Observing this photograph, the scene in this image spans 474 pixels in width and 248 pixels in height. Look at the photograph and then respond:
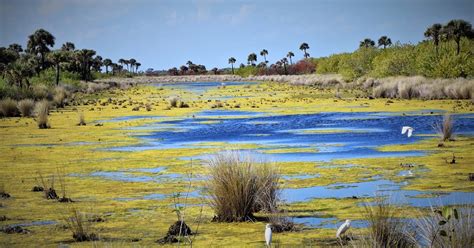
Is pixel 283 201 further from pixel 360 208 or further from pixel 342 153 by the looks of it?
pixel 342 153

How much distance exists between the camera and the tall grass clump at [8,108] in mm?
43406

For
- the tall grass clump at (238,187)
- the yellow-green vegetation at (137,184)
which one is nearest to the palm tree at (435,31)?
the yellow-green vegetation at (137,184)

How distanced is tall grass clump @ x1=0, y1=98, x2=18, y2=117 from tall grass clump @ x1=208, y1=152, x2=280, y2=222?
3392cm

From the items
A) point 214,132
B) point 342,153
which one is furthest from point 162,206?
point 214,132

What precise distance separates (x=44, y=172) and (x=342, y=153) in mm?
8560

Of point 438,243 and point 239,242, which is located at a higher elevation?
point 438,243

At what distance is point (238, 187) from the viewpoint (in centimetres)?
1202

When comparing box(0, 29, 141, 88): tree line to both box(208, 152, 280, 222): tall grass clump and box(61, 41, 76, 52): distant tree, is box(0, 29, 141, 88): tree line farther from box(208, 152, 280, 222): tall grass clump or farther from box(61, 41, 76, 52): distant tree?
box(208, 152, 280, 222): tall grass clump

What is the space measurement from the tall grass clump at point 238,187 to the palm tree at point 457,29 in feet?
208

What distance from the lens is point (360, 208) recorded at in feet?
40.7

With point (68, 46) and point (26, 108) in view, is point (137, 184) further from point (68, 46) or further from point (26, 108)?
point (68, 46)

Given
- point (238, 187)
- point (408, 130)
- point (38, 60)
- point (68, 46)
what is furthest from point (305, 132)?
point (68, 46)

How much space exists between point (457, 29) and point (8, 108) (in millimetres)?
47612

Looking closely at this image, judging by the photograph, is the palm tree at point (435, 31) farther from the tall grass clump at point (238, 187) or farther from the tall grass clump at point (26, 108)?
the tall grass clump at point (238, 187)
